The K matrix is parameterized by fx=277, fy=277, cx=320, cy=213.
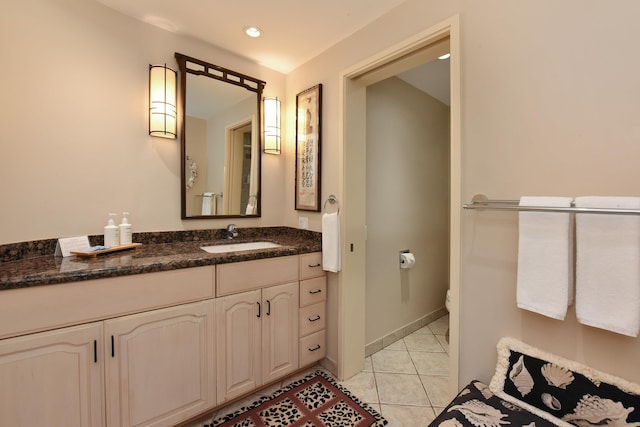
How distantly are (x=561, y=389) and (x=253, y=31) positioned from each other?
2412 millimetres

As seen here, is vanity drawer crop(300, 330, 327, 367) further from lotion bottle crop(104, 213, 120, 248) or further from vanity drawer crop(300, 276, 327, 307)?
lotion bottle crop(104, 213, 120, 248)

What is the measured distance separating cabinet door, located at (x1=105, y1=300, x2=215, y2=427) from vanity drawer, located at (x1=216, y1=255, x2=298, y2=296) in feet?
0.42

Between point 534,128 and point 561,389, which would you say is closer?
point 561,389

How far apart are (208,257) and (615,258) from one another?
5.41 feet

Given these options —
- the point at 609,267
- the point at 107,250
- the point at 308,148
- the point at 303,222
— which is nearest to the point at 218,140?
the point at 308,148

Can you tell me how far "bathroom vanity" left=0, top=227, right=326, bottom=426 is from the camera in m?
1.07

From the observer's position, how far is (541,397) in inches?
41.1

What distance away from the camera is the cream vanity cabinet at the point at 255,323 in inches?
60.6

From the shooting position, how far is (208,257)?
1.47 m

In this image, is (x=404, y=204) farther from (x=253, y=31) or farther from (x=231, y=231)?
(x=253, y=31)

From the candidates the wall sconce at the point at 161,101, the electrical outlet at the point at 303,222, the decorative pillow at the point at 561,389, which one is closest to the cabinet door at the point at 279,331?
the electrical outlet at the point at 303,222

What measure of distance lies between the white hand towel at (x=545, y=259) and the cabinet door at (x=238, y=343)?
133 centimetres

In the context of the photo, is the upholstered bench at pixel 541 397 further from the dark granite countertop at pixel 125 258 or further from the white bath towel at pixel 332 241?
the dark granite countertop at pixel 125 258

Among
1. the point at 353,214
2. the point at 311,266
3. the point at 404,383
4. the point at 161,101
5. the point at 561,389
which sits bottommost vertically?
the point at 404,383
